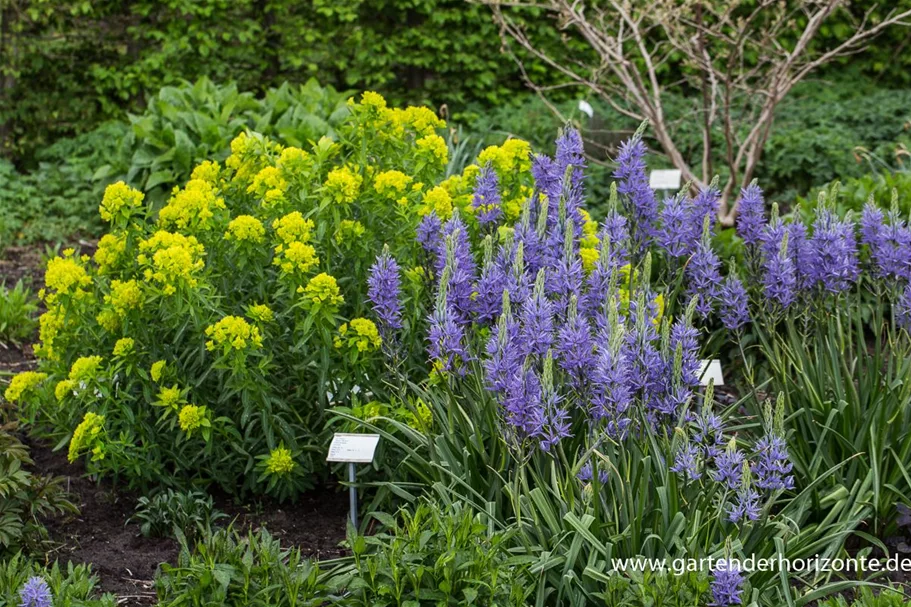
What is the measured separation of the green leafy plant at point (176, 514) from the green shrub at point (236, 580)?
0.83 metres

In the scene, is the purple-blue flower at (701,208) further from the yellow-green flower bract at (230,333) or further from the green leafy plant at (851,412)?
the yellow-green flower bract at (230,333)

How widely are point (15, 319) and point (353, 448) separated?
10.5 ft

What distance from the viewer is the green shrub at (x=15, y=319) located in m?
5.95

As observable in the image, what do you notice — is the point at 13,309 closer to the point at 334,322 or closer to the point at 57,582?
the point at 334,322

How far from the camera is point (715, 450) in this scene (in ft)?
9.94

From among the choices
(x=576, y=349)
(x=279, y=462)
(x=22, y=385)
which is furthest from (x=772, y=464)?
(x=22, y=385)

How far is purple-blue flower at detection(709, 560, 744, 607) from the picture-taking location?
280cm

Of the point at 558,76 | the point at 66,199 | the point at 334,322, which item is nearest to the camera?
the point at 334,322

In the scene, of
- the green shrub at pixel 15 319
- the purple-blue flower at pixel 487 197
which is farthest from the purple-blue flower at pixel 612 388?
the green shrub at pixel 15 319

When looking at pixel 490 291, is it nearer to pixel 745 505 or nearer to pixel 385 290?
pixel 385 290

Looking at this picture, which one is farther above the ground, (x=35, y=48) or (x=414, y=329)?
(x=35, y=48)

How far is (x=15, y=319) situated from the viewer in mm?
5984

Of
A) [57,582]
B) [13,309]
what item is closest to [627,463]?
[57,582]

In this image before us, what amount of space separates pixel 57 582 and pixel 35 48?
7.44 metres
